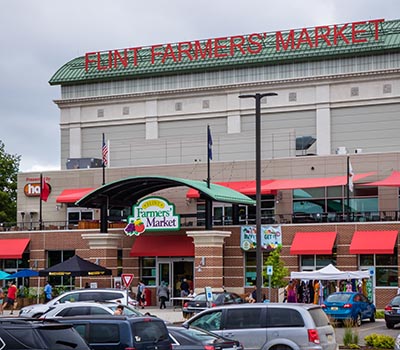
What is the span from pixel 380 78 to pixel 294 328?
1819 inches

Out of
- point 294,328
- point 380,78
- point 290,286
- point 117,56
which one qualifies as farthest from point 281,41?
point 294,328

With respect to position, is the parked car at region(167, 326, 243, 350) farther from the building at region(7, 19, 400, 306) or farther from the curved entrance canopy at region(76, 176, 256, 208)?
the building at region(7, 19, 400, 306)

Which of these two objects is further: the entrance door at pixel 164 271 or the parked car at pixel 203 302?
the entrance door at pixel 164 271

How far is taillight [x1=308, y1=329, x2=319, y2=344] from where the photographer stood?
22.5m

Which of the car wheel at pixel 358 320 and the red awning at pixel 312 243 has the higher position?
the red awning at pixel 312 243

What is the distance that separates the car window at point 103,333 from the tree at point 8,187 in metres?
61.8

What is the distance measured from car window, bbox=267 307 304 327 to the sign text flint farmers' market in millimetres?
46427

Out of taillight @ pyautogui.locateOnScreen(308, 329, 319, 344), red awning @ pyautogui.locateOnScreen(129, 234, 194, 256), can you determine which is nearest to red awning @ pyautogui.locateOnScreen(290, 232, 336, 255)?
red awning @ pyautogui.locateOnScreen(129, 234, 194, 256)

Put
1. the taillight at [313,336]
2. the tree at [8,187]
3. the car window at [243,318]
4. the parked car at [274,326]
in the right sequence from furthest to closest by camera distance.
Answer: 1. the tree at [8,187]
2. the car window at [243,318]
3. the parked car at [274,326]
4. the taillight at [313,336]

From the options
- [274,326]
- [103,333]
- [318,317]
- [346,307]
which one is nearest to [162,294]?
[346,307]

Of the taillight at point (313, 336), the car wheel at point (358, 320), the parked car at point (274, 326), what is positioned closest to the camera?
the taillight at point (313, 336)

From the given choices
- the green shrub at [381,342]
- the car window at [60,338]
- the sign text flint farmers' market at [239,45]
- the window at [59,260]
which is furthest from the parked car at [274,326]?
the sign text flint farmers' market at [239,45]

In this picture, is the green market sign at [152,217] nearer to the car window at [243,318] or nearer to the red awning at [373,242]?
the red awning at [373,242]

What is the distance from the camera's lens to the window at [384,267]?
4934 centimetres
